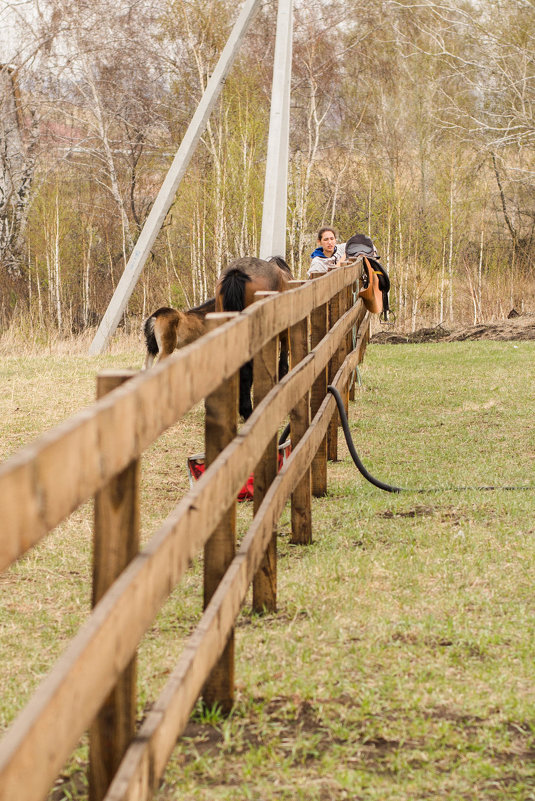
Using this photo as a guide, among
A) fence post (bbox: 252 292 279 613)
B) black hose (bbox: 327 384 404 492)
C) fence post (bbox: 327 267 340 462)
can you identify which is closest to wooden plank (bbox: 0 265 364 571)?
fence post (bbox: 252 292 279 613)

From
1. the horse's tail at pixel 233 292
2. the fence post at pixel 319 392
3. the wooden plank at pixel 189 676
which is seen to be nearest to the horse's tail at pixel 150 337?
the horse's tail at pixel 233 292

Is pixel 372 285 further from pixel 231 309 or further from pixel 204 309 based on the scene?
pixel 231 309

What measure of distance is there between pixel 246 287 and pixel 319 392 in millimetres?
2601

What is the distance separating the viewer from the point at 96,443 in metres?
1.43

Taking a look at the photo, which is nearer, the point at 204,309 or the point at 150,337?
the point at 150,337

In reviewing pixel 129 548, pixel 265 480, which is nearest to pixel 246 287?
pixel 265 480

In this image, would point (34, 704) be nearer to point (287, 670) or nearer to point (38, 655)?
point (287, 670)

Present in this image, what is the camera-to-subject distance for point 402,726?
8.58 feet

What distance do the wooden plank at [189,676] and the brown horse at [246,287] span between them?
427 cm

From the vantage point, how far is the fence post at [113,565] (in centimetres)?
165

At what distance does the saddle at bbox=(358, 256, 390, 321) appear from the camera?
10.5m

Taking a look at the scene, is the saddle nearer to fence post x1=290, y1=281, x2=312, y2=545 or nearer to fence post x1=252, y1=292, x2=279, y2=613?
fence post x1=290, y1=281, x2=312, y2=545

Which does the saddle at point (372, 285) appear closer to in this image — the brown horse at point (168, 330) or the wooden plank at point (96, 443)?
the brown horse at point (168, 330)

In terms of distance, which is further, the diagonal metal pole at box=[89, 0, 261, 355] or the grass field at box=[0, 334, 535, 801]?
the diagonal metal pole at box=[89, 0, 261, 355]
